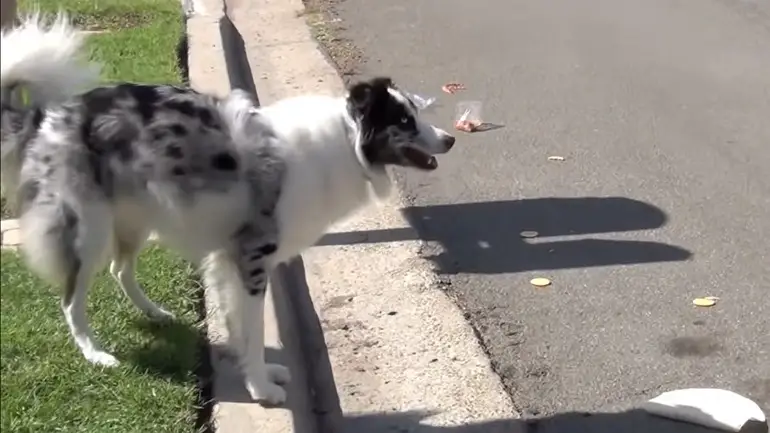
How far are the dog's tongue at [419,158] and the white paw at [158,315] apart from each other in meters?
1.20

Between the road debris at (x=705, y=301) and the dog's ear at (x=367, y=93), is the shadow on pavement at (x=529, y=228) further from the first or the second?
the dog's ear at (x=367, y=93)

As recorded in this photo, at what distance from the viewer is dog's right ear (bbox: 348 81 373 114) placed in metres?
4.31

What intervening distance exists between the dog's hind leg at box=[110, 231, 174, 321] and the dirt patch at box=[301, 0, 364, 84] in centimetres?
393

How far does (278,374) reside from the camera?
4.43 metres

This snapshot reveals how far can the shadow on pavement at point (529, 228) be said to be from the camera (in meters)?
5.68

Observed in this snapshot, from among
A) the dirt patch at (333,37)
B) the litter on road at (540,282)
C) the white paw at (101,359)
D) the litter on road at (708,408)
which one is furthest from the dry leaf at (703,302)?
the dirt patch at (333,37)

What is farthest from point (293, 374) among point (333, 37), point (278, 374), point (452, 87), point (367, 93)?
point (333, 37)

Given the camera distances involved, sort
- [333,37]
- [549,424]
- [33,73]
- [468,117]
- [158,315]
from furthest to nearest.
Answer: [333,37] → [468,117] → [158,315] → [549,424] → [33,73]

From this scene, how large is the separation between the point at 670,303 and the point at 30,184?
2.87 meters

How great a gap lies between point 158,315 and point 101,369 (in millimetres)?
552

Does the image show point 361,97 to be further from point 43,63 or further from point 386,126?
point 43,63

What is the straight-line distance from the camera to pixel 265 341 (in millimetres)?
4695

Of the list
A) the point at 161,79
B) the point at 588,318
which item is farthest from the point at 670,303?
the point at 161,79

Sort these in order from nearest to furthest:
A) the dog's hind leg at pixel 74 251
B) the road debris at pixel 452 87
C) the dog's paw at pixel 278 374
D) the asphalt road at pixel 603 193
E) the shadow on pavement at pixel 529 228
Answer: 1. the dog's hind leg at pixel 74 251
2. the dog's paw at pixel 278 374
3. the asphalt road at pixel 603 193
4. the shadow on pavement at pixel 529 228
5. the road debris at pixel 452 87
